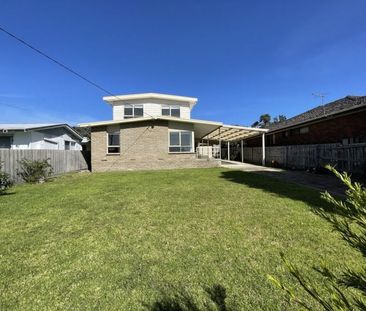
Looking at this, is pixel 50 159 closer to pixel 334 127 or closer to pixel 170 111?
pixel 170 111

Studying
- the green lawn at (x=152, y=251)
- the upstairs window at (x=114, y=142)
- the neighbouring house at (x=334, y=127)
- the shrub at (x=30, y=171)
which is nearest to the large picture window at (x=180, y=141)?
the upstairs window at (x=114, y=142)

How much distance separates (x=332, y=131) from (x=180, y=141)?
436 inches

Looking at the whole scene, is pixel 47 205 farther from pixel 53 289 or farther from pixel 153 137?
pixel 153 137

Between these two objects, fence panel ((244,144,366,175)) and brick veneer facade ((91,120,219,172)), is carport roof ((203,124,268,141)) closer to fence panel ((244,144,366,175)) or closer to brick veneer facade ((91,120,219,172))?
fence panel ((244,144,366,175))

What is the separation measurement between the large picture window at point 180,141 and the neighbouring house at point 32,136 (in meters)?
10.2

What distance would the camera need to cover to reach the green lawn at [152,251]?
2926 millimetres

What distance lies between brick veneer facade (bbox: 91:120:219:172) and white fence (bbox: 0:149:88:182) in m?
1.93

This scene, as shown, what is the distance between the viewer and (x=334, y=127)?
17.3 metres

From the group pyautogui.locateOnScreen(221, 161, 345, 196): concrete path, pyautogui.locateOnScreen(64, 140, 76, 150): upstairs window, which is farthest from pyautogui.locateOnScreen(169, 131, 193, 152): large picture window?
pyautogui.locateOnScreen(64, 140, 76, 150): upstairs window

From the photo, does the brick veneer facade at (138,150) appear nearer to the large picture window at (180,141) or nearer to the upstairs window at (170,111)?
the large picture window at (180,141)

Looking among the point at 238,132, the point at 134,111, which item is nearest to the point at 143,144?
the point at 134,111

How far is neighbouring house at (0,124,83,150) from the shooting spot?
18.3 m

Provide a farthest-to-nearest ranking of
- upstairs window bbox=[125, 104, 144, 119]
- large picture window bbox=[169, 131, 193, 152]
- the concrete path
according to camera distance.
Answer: upstairs window bbox=[125, 104, 144, 119] < large picture window bbox=[169, 131, 193, 152] < the concrete path

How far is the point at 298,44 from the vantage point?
50.6 ft
